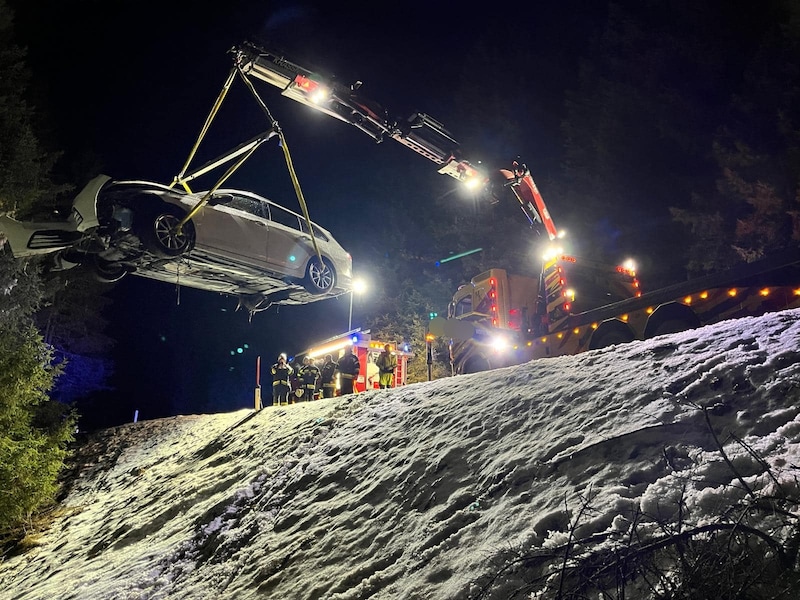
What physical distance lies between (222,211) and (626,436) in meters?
8.05

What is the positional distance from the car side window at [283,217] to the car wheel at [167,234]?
2289 millimetres

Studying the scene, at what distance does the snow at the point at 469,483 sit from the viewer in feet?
9.62

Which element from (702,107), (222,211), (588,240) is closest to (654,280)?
(588,240)

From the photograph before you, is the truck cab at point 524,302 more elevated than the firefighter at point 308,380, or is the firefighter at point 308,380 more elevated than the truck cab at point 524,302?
the truck cab at point 524,302

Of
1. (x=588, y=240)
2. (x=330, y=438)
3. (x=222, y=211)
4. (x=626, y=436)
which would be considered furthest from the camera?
(x=588, y=240)

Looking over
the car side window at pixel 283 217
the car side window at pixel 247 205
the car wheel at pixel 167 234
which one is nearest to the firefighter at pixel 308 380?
→ the car side window at pixel 283 217

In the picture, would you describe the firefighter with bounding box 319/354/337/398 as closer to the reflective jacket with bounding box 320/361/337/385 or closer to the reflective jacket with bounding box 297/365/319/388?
the reflective jacket with bounding box 320/361/337/385

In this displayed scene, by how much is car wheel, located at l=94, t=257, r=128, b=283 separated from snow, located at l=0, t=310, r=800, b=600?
11.9 ft

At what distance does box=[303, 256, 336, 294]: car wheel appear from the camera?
11.0 m

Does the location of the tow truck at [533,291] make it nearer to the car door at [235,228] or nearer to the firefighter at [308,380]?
the car door at [235,228]

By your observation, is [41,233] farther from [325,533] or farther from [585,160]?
[585,160]

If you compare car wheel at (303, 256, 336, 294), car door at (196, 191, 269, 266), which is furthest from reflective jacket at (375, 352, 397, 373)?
car door at (196, 191, 269, 266)

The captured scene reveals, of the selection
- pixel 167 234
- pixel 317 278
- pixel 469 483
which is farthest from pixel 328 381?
pixel 469 483

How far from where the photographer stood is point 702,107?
21.8 meters
